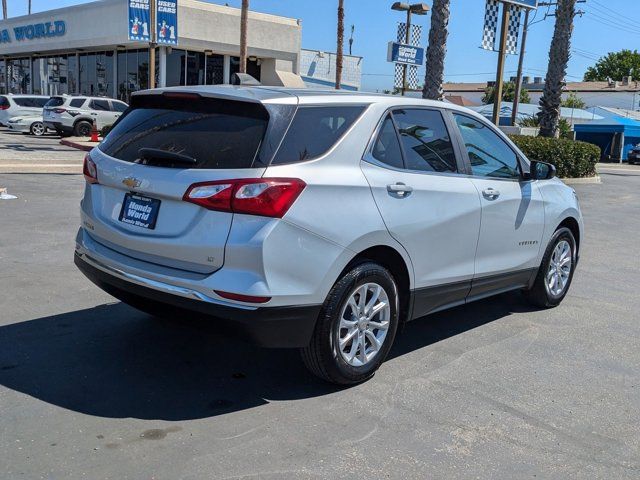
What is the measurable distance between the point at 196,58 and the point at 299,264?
33498mm

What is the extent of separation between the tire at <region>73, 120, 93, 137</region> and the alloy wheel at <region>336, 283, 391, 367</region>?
87.6 ft

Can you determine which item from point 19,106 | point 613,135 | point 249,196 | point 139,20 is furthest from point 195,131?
point 613,135

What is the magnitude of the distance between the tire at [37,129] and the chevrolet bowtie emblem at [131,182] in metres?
28.8

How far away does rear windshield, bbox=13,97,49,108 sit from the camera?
3088 cm

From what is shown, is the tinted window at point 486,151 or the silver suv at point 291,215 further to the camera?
the tinted window at point 486,151

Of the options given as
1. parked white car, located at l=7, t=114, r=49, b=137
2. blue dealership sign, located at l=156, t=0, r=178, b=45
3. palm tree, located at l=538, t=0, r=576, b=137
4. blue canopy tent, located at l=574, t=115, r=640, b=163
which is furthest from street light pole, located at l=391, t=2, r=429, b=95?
blue canopy tent, located at l=574, t=115, r=640, b=163

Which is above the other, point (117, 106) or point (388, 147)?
point (388, 147)

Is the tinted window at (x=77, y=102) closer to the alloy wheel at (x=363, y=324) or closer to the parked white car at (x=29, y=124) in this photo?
the parked white car at (x=29, y=124)

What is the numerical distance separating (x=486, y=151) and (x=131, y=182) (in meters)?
2.98

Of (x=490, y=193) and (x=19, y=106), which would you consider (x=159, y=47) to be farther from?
(x=490, y=193)

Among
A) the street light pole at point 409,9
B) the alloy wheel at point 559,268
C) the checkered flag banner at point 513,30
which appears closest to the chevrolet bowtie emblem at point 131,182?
the alloy wheel at point 559,268

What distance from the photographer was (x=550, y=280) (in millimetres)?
6562

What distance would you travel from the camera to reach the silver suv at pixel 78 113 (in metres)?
28.2

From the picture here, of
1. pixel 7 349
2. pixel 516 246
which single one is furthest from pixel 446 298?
pixel 7 349
